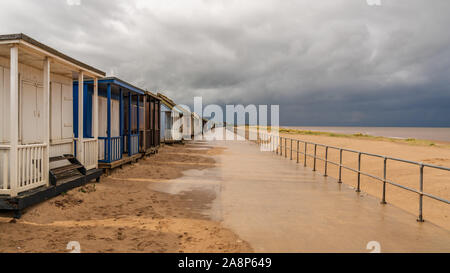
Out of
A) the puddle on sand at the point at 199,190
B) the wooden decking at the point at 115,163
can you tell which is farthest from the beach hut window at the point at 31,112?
the puddle on sand at the point at 199,190

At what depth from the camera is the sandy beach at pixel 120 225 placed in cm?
390

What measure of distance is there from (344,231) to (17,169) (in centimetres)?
580

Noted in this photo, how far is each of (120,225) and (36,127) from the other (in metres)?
4.01

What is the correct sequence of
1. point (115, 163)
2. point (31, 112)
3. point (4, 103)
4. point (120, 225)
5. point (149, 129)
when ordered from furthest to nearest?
1. point (149, 129)
2. point (115, 163)
3. point (31, 112)
4. point (4, 103)
5. point (120, 225)

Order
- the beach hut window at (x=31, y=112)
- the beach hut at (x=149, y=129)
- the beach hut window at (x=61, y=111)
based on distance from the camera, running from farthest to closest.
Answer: the beach hut at (x=149, y=129), the beach hut window at (x=61, y=111), the beach hut window at (x=31, y=112)

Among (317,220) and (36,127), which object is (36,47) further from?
(317,220)

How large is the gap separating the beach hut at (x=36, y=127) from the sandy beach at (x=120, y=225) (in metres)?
0.39

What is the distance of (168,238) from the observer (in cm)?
419

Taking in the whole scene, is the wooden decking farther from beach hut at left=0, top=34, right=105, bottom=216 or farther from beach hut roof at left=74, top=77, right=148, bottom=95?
beach hut roof at left=74, top=77, right=148, bottom=95

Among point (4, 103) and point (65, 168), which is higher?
point (4, 103)

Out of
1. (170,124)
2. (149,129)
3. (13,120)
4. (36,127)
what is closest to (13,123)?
(13,120)

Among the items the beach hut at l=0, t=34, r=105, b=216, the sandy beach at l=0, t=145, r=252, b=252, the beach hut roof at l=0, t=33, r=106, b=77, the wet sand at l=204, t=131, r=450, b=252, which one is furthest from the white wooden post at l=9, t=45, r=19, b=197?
the wet sand at l=204, t=131, r=450, b=252

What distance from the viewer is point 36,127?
22.8ft

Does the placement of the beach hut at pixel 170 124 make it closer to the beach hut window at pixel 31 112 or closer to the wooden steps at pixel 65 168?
the wooden steps at pixel 65 168
